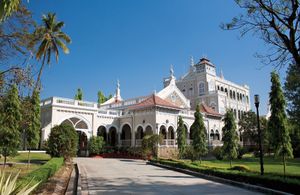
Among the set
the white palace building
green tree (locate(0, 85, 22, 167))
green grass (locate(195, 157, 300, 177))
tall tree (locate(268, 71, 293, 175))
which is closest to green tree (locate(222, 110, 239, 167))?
green grass (locate(195, 157, 300, 177))

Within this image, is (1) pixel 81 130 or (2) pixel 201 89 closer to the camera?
(1) pixel 81 130

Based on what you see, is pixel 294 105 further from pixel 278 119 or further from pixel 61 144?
pixel 61 144

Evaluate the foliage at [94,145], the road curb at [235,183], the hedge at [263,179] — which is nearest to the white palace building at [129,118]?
the foliage at [94,145]

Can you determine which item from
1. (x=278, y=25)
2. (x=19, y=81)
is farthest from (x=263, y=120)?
(x=19, y=81)

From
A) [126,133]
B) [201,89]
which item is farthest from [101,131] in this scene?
[201,89]

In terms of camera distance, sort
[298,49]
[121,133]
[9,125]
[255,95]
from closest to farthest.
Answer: [298,49], [255,95], [9,125], [121,133]

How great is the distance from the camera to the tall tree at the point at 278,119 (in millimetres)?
18328

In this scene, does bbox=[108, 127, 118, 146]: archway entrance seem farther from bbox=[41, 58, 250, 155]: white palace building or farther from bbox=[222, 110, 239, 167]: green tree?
bbox=[222, 110, 239, 167]: green tree

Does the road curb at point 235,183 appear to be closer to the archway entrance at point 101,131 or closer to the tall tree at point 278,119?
the tall tree at point 278,119

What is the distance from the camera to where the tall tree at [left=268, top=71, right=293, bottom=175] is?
1833 centimetres

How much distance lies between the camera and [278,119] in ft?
60.5

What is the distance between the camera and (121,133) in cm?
4141

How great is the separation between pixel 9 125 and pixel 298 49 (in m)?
19.0

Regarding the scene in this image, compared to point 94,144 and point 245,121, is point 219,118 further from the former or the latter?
point 94,144
